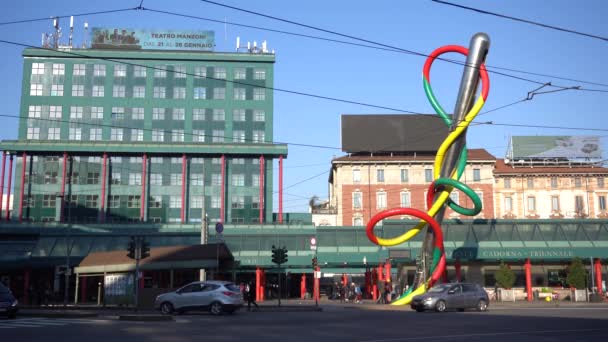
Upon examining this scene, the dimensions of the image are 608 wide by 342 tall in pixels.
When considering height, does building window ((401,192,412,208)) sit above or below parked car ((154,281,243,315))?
above

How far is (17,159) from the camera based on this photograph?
77812 millimetres

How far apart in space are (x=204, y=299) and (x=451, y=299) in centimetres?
1234

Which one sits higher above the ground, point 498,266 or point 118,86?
point 118,86

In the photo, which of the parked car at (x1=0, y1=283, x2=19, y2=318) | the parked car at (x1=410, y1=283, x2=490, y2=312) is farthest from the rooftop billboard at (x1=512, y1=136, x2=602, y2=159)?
the parked car at (x1=0, y1=283, x2=19, y2=318)

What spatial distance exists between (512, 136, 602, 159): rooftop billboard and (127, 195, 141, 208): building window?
50517 mm

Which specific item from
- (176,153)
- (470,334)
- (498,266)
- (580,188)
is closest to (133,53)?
(176,153)

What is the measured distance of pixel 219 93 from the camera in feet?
279

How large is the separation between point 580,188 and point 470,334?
7616cm

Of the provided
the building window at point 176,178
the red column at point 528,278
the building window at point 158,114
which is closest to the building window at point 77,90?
the building window at point 158,114

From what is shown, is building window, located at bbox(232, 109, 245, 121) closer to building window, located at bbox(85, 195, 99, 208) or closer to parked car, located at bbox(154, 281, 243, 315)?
building window, located at bbox(85, 195, 99, 208)

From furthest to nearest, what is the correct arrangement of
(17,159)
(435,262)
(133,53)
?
1. (133,53)
2. (17,159)
3. (435,262)

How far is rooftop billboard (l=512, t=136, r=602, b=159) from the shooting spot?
88.8 meters

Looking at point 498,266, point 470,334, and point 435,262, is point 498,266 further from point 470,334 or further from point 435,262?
point 470,334

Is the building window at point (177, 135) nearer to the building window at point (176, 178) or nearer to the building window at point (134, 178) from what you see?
the building window at point (176, 178)
